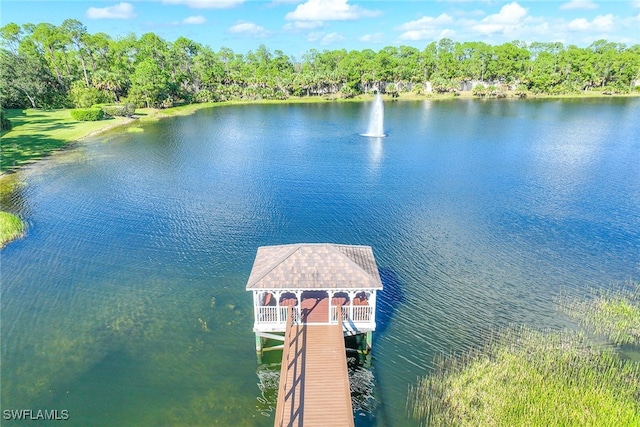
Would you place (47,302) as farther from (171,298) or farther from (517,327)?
(517,327)

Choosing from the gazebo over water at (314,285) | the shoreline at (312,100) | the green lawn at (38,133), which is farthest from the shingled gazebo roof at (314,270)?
the shoreline at (312,100)

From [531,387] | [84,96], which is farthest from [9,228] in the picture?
[84,96]

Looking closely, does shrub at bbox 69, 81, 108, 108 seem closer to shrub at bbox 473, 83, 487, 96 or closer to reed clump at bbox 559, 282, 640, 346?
reed clump at bbox 559, 282, 640, 346

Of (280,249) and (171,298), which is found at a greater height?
(280,249)

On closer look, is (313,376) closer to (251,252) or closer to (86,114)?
(251,252)

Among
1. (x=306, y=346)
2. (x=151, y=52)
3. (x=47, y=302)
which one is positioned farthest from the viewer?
(x=151, y=52)

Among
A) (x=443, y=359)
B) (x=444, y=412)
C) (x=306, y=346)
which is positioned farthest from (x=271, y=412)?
(x=443, y=359)

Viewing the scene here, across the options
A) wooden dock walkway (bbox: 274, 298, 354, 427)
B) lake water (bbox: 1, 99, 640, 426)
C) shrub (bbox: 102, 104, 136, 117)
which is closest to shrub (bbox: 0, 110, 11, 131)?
lake water (bbox: 1, 99, 640, 426)
